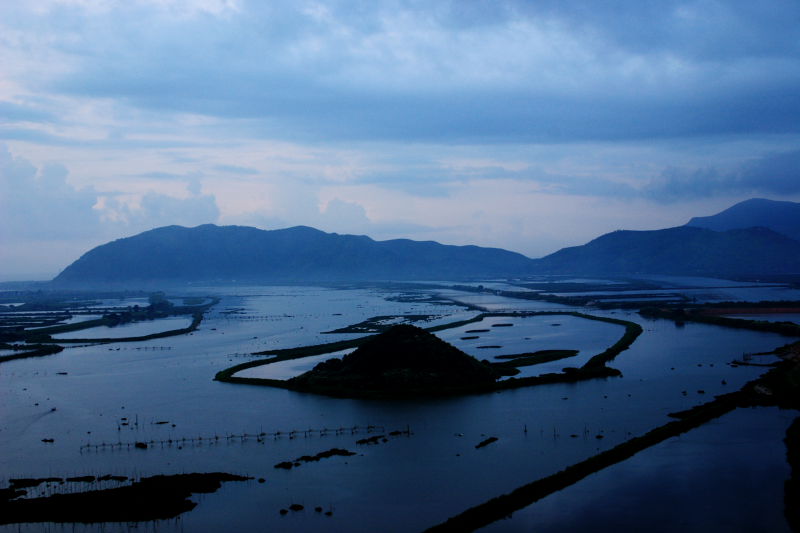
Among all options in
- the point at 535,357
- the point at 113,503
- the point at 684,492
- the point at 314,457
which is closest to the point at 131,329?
the point at 535,357

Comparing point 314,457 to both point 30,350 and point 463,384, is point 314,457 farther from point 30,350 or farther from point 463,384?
point 30,350

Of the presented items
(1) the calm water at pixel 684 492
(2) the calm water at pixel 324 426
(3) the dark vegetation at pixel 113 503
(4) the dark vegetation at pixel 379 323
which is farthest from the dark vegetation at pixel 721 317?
(3) the dark vegetation at pixel 113 503

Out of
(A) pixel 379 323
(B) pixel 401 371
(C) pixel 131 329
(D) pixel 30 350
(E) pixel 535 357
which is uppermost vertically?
(A) pixel 379 323

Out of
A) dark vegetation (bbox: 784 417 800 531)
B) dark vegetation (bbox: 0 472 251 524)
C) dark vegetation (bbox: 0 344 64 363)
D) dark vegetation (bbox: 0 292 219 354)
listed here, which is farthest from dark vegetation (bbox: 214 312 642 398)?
dark vegetation (bbox: 0 292 219 354)

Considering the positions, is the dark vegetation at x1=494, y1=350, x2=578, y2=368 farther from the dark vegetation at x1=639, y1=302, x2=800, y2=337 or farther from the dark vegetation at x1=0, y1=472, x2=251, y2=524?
the dark vegetation at x1=0, y1=472, x2=251, y2=524

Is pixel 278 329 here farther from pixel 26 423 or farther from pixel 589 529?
pixel 589 529

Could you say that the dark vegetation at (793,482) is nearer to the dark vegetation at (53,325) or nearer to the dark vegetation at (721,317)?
the dark vegetation at (721,317)
